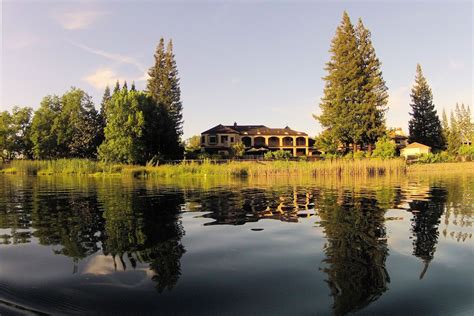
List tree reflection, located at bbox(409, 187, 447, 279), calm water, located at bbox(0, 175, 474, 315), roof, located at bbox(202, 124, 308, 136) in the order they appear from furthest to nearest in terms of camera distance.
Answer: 1. roof, located at bbox(202, 124, 308, 136)
2. tree reflection, located at bbox(409, 187, 447, 279)
3. calm water, located at bbox(0, 175, 474, 315)

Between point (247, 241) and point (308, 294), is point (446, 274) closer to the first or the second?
point (308, 294)

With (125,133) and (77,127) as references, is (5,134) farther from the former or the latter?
(125,133)

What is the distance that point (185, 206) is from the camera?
40.3ft

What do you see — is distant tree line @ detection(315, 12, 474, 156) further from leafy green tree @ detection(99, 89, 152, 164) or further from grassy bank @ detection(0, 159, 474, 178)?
leafy green tree @ detection(99, 89, 152, 164)

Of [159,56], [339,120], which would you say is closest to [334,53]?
[339,120]

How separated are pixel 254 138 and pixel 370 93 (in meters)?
27.5

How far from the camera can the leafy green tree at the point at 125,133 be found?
4088cm

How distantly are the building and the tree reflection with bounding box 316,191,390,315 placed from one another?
53578mm

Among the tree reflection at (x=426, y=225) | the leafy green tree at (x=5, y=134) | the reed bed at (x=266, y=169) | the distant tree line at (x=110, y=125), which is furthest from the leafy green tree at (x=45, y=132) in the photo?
the tree reflection at (x=426, y=225)

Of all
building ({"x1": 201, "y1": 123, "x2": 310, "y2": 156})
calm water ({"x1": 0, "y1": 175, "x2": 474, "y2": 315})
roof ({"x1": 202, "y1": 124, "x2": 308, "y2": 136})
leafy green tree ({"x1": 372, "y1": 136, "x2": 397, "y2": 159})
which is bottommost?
calm water ({"x1": 0, "y1": 175, "x2": 474, "y2": 315})

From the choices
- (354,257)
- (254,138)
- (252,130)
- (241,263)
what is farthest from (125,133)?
(354,257)

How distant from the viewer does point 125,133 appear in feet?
136

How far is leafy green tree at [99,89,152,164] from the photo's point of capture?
1609 inches

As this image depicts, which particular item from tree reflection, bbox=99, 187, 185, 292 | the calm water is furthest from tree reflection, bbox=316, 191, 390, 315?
tree reflection, bbox=99, 187, 185, 292
